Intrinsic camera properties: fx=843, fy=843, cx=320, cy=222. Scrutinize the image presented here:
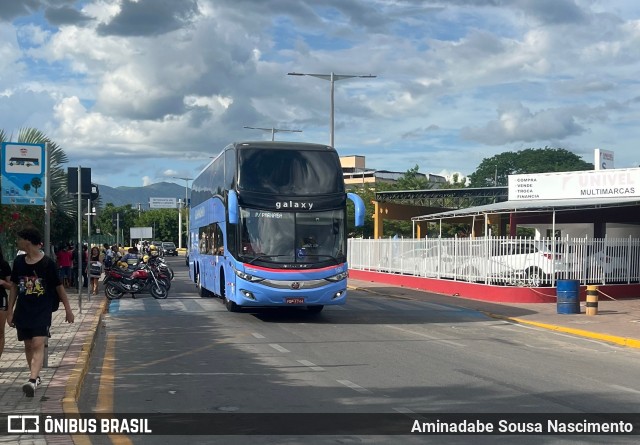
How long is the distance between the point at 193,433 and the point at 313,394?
2.55 metres

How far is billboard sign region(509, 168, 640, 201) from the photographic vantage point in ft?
102

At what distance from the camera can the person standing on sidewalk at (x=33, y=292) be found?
32.4 feet

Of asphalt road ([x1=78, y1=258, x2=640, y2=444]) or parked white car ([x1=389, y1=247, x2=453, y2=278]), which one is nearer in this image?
asphalt road ([x1=78, y1=258, x2=640, y2=444])

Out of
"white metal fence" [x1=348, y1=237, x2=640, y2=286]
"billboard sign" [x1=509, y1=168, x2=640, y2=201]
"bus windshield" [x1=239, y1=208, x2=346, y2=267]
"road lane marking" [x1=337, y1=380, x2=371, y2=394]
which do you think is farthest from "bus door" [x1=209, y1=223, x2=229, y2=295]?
"billboard sign" [x1=509, y1=168, x2=640, y2=201]

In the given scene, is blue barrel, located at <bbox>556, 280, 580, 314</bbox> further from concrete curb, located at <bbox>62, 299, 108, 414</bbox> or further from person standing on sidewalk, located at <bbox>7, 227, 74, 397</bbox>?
person standing on sidewalk, located at <bbox>7, 227, 74, 397</bbox>

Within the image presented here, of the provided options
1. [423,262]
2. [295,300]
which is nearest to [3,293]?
[295,300]

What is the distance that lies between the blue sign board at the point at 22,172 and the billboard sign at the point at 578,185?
23051 mm

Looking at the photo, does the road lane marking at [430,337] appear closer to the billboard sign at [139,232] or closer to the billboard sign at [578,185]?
the billboard sign at [578,185]

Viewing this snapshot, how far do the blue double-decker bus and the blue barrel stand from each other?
6623mm

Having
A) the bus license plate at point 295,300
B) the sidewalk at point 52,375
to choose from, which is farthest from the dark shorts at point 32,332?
the bus license plate at point 295,300

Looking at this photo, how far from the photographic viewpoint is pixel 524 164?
122688mm

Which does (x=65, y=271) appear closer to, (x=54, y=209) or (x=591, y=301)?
(x=54, y=209)

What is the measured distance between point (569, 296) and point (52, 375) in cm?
1553

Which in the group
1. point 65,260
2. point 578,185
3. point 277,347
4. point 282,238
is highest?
point 578,185
